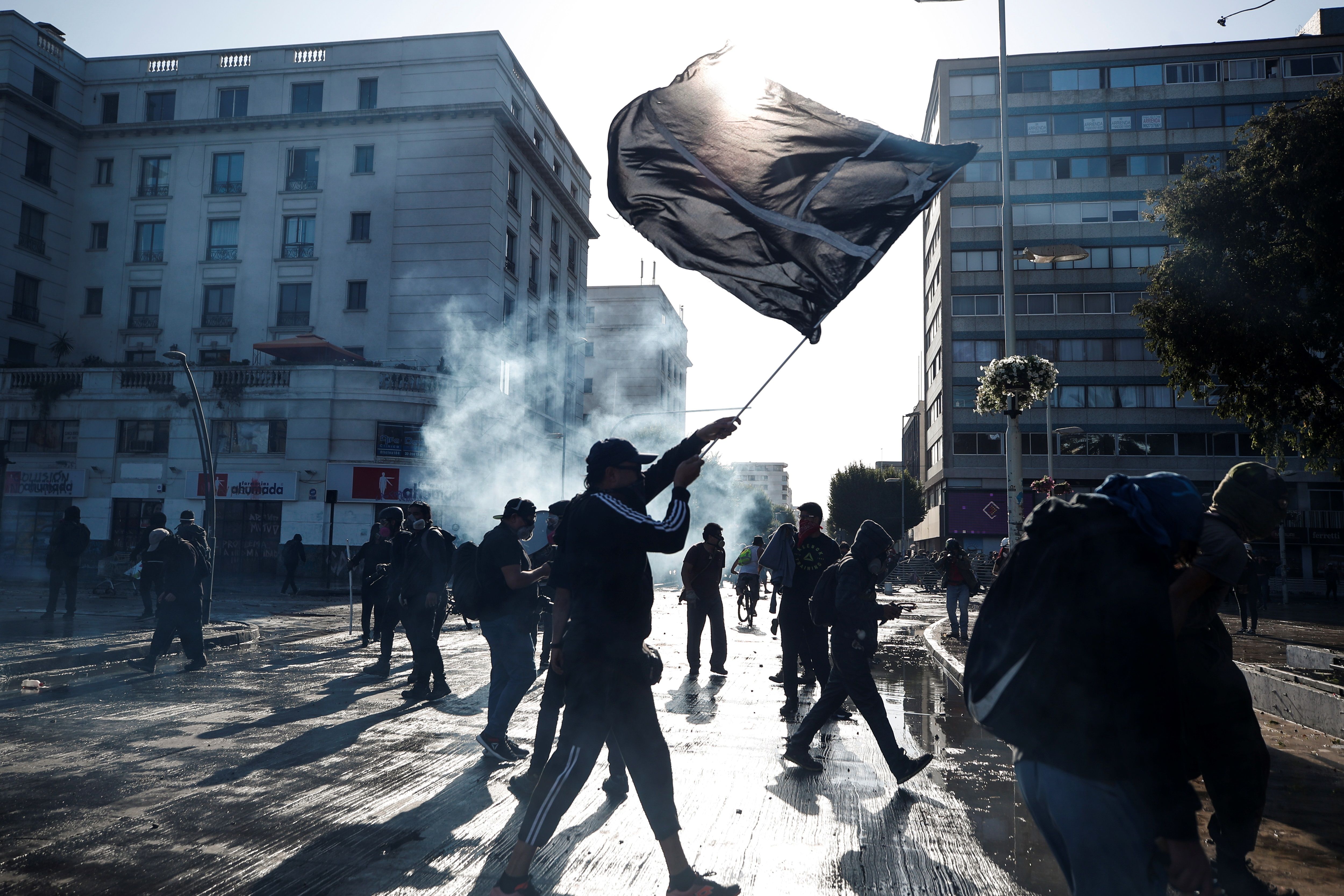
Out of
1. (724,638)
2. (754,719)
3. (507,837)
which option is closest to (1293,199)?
(724,638)

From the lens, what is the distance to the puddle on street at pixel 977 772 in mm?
4258

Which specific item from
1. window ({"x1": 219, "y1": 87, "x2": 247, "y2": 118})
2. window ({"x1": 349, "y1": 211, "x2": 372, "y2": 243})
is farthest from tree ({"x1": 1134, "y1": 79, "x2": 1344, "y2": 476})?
window ({"x1": 219, "y1": 87, "x2": 247, "y2": 118})

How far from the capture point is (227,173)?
38812 mm

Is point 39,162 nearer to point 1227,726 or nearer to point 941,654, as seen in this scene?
point 941,654

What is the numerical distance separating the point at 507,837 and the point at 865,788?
8.04 feet

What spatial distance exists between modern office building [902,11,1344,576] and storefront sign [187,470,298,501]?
35.0 metres

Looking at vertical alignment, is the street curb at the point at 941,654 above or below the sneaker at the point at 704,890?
below

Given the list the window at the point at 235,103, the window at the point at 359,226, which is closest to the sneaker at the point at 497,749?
the window at the point at 359,226

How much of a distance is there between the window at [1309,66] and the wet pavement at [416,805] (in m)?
56.1

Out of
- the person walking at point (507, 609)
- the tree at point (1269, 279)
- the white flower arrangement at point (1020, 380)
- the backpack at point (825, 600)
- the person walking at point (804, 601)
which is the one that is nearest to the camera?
the person walking at point (507, 609)

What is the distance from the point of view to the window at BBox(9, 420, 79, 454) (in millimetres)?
34969

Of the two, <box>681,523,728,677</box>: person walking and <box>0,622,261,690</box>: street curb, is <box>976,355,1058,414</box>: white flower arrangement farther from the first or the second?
<box>0,622,261,690</box>: street curb

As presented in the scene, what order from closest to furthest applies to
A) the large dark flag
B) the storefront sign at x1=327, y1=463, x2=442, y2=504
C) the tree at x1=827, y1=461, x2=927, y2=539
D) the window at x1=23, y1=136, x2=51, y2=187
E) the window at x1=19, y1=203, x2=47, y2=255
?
the large dark flag, the storefront sign at x1=327, y1=463, x2=442, y2=504, the window at x1=19, y1=203, x2=47, y2=255, the window at x1=23, y1=136, x2=51, y2=187, the tree at x1=827, y1=461, x2=927, y2=539

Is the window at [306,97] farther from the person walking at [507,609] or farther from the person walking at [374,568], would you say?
the person walking at [507,609]
